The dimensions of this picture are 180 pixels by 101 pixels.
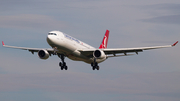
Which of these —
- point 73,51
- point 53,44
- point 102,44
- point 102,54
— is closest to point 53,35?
point 53,44

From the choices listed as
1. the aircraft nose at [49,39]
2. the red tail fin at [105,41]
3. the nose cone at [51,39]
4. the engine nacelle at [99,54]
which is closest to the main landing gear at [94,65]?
the engine nacelle at [99,54]

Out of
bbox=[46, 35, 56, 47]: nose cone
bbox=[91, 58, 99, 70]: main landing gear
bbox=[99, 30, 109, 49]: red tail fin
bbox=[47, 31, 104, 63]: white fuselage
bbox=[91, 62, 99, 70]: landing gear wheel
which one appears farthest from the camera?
bbox=[99, 30, 109, 49]: red tail fin

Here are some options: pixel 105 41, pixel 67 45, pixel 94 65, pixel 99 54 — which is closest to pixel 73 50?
pixel 67 45

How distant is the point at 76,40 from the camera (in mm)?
50938

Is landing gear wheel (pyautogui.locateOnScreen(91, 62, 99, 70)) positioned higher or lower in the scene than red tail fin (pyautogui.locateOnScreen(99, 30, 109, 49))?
lower

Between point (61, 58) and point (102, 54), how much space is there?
849cm

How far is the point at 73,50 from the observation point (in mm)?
49594

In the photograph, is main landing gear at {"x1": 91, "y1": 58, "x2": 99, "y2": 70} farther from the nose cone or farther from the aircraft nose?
the aircraft nose

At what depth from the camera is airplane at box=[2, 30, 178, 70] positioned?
153 ft

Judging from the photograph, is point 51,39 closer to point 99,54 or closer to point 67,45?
point 67,45

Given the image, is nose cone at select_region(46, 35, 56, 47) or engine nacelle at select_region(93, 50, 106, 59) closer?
nose cone at select_region(46, 35, 56, 47)

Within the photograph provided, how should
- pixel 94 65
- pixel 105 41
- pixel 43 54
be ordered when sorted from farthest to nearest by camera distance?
1. pixel 105 41
2. pixel 94 65
3. pixel 43 54

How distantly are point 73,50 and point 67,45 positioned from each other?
6.61 ft

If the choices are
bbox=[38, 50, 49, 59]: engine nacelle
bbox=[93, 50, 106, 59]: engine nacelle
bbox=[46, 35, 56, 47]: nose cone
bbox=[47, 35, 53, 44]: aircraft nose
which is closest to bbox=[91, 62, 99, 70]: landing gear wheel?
bbox=[93, 50, 106, 59]: engine nacelle
